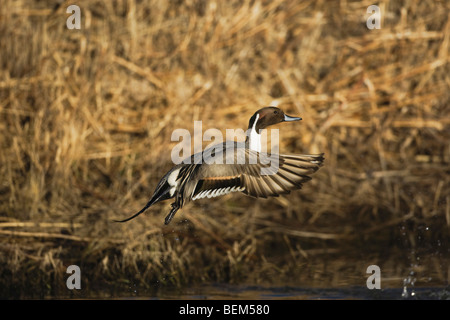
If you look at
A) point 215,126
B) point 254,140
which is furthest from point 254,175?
point 215,126

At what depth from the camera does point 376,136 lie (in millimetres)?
6242

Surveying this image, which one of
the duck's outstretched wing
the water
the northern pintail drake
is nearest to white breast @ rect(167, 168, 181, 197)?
the northern pintail drake

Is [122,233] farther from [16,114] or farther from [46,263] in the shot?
[16,114]

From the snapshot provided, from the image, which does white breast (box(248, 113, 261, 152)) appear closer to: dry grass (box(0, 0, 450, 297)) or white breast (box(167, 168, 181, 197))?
white breast (box(167, 168, 181, 197))

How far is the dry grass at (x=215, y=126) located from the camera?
494 centimetres

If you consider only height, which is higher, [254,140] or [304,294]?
[254,140]

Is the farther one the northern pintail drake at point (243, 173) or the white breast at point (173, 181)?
the white breast at point (173, 181)

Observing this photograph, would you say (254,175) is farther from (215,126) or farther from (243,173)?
(215,126)

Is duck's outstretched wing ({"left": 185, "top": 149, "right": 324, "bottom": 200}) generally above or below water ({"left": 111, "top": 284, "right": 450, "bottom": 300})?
above

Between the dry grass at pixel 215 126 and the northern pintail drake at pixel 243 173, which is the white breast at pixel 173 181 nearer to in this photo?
the northern pintail drake at pixel 243 173

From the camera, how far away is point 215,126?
5.98m

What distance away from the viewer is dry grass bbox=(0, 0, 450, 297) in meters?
4.94

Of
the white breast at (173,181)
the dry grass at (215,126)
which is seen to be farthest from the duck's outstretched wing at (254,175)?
the dry grass at (215,126)

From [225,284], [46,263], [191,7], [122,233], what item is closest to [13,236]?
[46,263]
